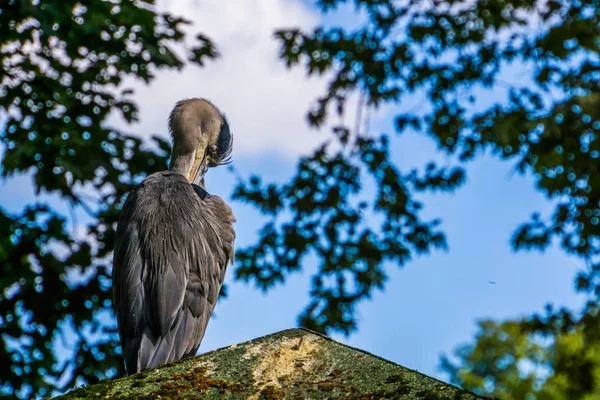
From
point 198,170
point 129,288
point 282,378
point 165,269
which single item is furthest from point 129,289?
point 282,378

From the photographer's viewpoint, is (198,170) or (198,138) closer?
(198,138)

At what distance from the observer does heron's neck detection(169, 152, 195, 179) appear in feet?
19.3

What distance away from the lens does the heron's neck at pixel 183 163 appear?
5875 millimetres

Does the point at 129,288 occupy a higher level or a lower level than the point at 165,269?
lower

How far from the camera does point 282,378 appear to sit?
7.75ft

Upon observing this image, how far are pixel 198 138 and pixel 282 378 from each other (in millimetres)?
3815

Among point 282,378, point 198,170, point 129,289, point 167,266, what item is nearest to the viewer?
point 282,378

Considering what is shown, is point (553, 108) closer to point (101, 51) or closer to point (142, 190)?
point (142, 190)

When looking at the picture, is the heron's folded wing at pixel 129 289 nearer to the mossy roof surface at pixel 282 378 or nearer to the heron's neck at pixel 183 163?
the heron's neck at pixel 183 163

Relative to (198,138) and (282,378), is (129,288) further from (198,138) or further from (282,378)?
(282,378)

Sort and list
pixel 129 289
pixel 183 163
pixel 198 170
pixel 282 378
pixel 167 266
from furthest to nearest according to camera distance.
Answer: pixel 198 170, pixel 183 163, pixel 167 266, pixel 129 289, pixel 282 378

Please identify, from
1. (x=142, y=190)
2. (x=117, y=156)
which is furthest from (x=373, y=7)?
(x=142, y=190)

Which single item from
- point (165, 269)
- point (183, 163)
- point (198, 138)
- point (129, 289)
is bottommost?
point (129, 289)

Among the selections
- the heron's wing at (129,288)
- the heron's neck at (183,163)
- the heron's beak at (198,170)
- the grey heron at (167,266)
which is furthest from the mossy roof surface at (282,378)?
the heron's beak at (198,170)
